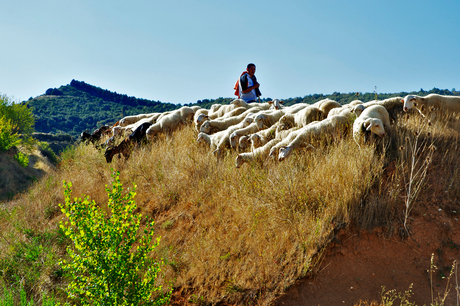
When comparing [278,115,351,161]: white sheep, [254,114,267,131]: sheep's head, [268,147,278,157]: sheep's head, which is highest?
[254,114,267,131]: sheep's head

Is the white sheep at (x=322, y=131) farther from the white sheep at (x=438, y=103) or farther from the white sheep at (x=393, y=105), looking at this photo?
the white sheep at (x=438, y=103)

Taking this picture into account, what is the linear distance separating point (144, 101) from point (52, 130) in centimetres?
2525

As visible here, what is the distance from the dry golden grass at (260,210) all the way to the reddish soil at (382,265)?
Result: 18 cm

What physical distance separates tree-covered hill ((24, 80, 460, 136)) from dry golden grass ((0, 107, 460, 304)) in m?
63.8

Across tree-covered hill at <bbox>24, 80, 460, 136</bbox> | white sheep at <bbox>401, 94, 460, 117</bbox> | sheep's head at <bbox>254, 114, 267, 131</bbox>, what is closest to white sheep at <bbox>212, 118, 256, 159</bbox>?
sheep's head at <bbox>254, 114, 267, 131</bbox>

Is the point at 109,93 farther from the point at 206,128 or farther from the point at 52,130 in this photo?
the point at 206,128

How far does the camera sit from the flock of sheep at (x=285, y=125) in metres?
5.79

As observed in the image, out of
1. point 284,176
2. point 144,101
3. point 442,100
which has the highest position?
point 144,101

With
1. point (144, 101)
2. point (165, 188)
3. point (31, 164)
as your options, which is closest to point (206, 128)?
point (165, 188)

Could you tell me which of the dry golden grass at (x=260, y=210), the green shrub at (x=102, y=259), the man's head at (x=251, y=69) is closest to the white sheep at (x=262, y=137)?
the dry golden grass at (x=260, y=210)

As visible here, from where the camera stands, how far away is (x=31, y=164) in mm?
23250

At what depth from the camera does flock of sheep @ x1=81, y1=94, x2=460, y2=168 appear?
5789 mm

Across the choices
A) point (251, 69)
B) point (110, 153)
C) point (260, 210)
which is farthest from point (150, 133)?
point (260, 210)

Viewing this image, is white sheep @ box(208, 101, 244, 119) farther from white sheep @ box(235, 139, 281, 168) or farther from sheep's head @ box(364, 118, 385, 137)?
sheep's head @ box(364, 118, 385, 137)
